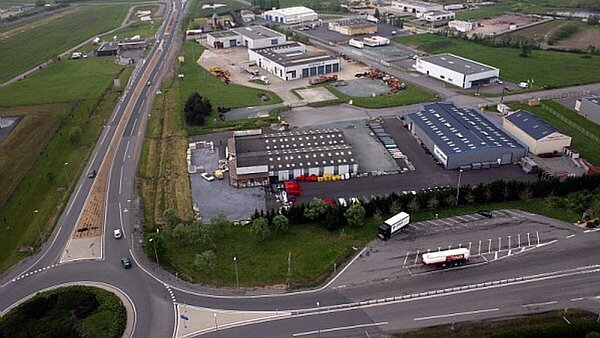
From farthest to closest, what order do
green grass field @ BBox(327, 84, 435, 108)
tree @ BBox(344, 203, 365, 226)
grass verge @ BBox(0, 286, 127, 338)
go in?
green grass field @ BBox(327, 84, 435, 108)
tree @ BBox(344, 203, 365, 226)
grass verge @ BBox(0, 286, 127, 338)

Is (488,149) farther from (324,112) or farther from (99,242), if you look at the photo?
(99,242)

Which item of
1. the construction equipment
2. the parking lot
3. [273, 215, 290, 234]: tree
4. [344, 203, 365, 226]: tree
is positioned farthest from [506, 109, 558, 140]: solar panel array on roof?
[273, 215, 290, 234]: tree

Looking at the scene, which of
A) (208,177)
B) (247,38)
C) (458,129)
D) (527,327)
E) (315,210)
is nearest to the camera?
(527,327)

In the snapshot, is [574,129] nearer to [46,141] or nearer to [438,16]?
[46,141]

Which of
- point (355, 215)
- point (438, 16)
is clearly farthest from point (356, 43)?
point (355, 215)

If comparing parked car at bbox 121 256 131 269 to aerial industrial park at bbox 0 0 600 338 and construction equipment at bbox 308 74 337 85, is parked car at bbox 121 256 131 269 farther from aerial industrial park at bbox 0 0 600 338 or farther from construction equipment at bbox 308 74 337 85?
construction equipment at bbox 308 74 337 85

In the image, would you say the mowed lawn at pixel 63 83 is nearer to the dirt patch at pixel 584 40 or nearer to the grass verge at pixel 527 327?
the grass verge at pixel 527 327

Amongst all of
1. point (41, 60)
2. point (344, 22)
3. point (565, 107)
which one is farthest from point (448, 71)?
point (41, 60)
